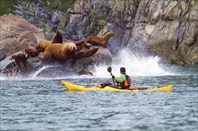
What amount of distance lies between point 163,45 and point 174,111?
94.8 metres

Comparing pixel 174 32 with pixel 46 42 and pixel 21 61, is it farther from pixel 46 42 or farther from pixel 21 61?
pixel 21 61

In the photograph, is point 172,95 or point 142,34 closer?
point 172,95

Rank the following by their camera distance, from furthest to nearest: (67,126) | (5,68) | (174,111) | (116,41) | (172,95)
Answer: (116,41) → (5,68) → (172,95) → (174,111) → (67,126)

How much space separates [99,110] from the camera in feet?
103

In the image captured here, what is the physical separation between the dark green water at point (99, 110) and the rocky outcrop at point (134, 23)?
81.0 metres

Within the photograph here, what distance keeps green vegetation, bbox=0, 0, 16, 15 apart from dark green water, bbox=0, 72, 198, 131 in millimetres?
101070

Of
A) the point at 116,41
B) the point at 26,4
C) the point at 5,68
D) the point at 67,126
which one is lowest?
the point at 67,126

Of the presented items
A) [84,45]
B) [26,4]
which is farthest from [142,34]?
[84,45]

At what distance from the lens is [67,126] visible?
26.0 meters

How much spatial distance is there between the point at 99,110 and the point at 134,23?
107866 millimetres

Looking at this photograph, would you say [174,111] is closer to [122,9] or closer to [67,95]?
[67,95]

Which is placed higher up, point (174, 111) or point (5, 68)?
point (5, 68)

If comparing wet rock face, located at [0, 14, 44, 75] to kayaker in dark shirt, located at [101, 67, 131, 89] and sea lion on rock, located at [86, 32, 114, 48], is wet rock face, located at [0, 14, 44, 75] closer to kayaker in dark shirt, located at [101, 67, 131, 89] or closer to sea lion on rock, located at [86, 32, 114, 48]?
sea lion on rock, located at [86, 32, 114, 48]

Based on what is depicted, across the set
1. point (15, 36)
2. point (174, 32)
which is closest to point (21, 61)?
point (15, 36)
